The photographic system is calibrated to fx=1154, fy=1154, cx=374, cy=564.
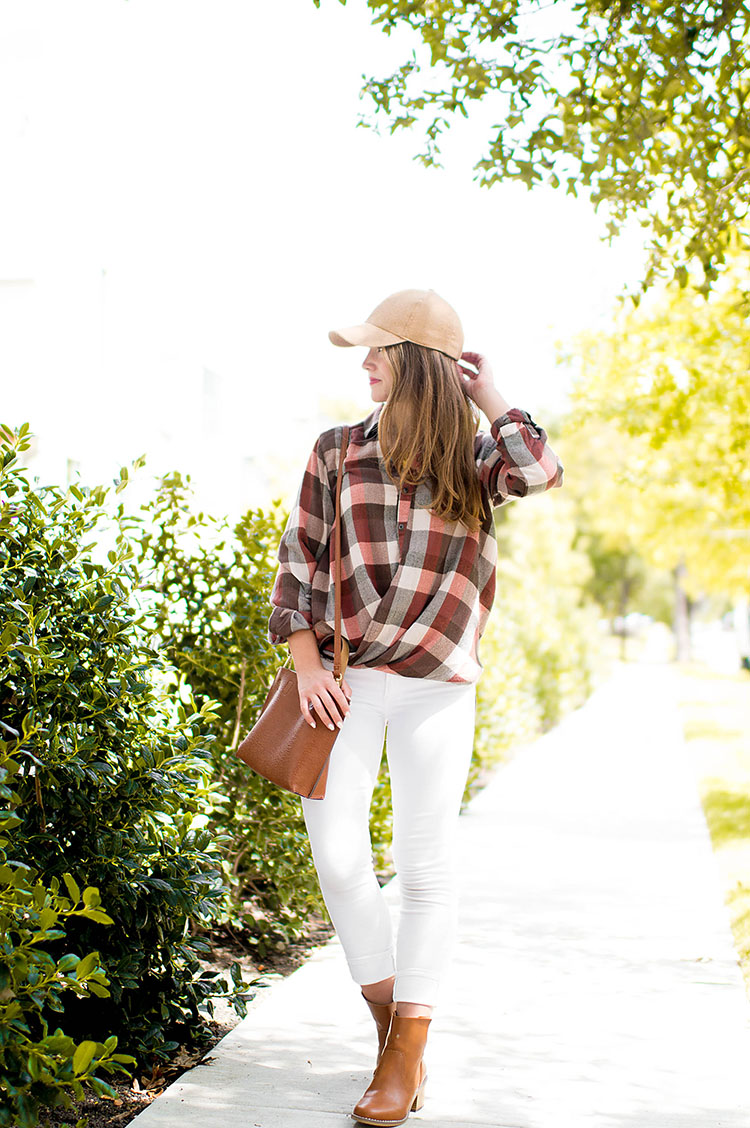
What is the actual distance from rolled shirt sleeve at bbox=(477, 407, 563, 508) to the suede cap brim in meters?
0.35

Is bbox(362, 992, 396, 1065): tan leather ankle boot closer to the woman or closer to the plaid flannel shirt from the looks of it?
the woman

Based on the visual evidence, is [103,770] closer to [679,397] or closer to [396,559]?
[396,559]

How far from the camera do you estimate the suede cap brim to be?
3033 mm

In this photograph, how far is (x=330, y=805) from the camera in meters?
2.96

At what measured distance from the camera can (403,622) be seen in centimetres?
296

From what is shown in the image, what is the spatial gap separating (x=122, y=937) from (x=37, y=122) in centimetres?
1276

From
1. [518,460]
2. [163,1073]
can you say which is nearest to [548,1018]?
[163,1073]

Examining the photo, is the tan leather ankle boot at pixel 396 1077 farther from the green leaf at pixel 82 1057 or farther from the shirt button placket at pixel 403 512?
the shirt button placket at pixel 403 512

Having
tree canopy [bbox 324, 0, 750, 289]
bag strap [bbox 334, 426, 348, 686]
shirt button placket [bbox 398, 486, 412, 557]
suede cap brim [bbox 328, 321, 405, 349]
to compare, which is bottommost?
bag strap [bbox 334, 426, 348, 686]

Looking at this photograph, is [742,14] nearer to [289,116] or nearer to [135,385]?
[289,116]

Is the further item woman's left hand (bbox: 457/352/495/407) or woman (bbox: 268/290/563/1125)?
woman's left hand (bbox: 457/352/495/407)

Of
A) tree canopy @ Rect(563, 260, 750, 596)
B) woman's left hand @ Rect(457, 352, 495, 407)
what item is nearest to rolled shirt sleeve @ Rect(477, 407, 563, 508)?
woman's left hand @ Rect(457, 352, 495, 407)

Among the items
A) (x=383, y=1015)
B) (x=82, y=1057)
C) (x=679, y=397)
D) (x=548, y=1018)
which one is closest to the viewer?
(x=82, y=1057)

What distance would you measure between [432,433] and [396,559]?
1.12ft
